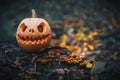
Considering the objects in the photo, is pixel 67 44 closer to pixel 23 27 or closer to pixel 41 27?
pixel 41 27

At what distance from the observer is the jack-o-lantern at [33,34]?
414cm

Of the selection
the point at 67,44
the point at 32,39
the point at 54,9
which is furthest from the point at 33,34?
the point at 54,9

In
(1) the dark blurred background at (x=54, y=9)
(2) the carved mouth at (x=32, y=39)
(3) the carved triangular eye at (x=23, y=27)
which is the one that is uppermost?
(1) the dark blurred background at (x=54, y=9)

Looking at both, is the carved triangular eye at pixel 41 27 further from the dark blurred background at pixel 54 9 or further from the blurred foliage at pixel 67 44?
the dark blurred background at pixel 54 9

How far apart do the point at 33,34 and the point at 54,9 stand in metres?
4.33

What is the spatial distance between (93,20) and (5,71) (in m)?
4.86

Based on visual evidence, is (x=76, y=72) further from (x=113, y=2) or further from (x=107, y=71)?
(x=113, y=2)

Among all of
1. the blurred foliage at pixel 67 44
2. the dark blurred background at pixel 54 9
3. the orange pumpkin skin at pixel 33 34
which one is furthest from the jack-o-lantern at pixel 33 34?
the dark blurred background at pixel 54 9

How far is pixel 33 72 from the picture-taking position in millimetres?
3814

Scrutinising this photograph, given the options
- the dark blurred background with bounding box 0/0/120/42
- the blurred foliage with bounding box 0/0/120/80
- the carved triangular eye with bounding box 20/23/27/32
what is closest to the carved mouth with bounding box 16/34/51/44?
the carved triangular eye with bounding box 20/23/27/32

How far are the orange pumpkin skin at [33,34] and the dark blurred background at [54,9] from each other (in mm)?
3310

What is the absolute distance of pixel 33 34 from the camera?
13.5ft

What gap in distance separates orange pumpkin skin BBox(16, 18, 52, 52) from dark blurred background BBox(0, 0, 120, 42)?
331 centimetres

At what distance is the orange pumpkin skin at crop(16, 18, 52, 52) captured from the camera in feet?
13.6
